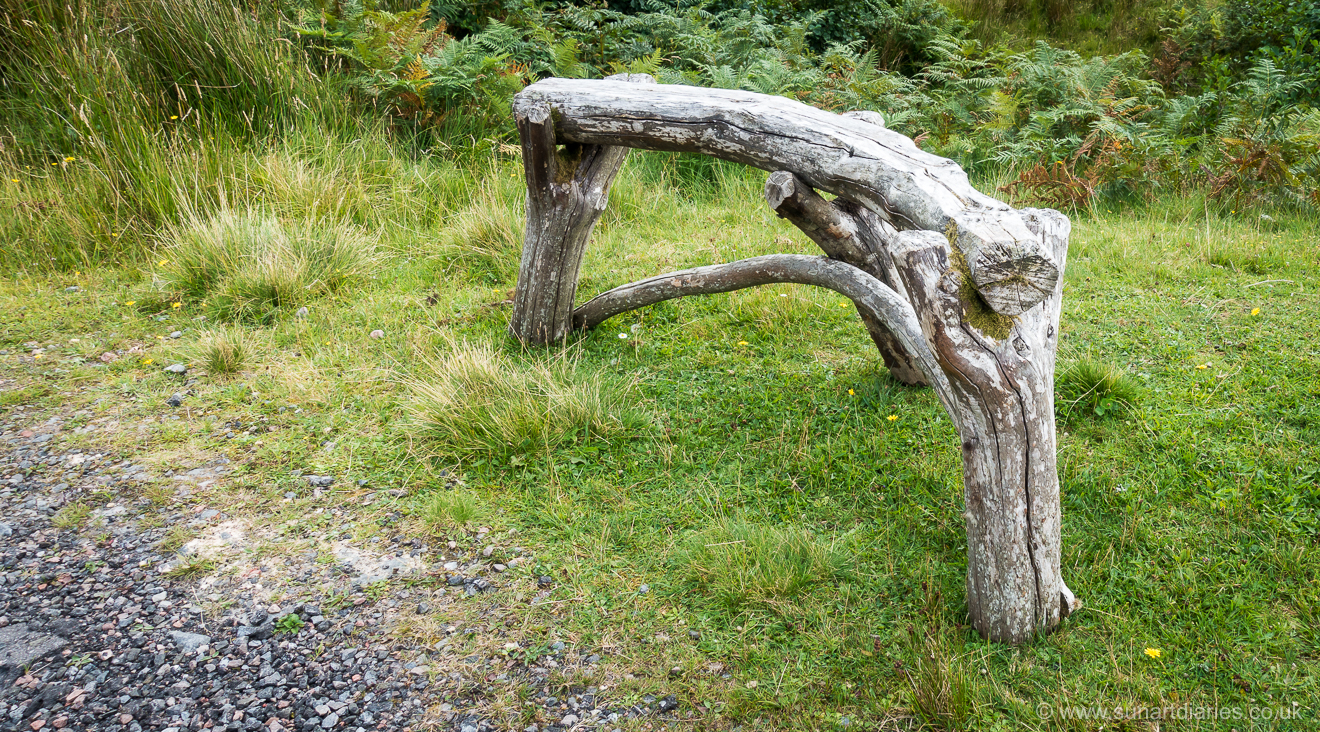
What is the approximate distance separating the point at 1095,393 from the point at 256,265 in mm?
5132

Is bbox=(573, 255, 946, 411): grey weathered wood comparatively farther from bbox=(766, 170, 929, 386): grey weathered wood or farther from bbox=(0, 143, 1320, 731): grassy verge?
bbox=(0, 143, 1320, 731): grassy verge

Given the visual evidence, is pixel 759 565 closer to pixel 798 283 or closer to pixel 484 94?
pixel 798 283

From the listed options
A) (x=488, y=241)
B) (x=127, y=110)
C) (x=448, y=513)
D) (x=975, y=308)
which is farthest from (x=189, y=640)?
(x=127, y=110)

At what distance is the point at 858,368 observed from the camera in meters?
4.05

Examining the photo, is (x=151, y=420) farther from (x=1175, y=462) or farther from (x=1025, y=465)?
(x=1175, y=462)

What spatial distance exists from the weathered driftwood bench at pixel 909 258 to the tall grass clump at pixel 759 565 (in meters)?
0.53

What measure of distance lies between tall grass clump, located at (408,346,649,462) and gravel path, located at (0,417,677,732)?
63 cm

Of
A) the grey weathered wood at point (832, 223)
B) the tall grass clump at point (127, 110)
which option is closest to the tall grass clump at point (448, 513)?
the grey weathered wood at point (832, 223)

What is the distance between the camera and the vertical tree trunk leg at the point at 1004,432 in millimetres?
2070

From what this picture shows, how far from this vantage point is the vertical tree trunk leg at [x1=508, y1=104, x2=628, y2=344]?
3855 millimetres

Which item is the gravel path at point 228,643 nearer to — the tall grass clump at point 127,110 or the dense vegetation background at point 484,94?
the tall grass clump at point 127,110

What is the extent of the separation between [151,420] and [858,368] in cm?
380

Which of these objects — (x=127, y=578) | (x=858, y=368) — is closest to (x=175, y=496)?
(x=127, y=578)

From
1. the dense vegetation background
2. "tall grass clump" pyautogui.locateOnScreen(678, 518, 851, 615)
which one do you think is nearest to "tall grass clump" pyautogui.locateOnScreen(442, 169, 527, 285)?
the dense vegetation background
